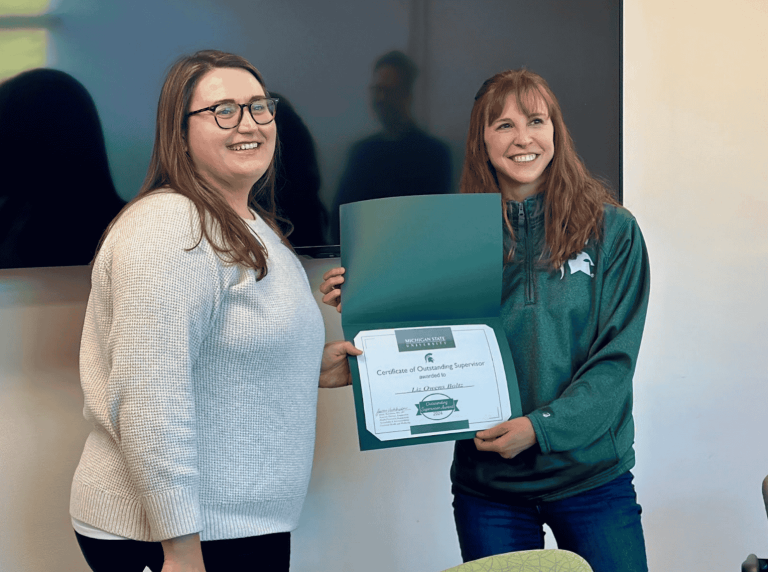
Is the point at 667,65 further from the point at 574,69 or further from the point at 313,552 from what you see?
the point at 313,552

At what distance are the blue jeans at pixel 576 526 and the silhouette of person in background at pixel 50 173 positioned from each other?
1018mm

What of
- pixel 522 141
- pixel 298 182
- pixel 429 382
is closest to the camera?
pixel 429 382

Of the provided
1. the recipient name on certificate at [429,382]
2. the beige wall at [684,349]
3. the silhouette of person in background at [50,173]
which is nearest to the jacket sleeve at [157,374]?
the recipient name on certificate at [429,382]

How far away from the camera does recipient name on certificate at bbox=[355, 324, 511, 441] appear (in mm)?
1216

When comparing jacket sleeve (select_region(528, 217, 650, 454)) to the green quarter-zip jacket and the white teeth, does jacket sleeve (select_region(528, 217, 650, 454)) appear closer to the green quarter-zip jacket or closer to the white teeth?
the green quarter-zip jacket

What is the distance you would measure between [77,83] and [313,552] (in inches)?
52.9

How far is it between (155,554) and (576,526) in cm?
76

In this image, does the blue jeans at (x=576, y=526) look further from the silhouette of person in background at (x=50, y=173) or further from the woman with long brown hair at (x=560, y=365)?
the silhouette of person in background at (x=50, y=173)

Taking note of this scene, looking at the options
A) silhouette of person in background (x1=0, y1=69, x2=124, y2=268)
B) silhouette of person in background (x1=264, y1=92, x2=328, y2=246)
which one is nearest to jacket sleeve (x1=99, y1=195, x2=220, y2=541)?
silhouette of person in background (x1=0, y1=69, x2=124, y2=268)

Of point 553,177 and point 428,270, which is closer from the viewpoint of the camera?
point 428,270

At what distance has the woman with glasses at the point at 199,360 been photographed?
36.6 inches

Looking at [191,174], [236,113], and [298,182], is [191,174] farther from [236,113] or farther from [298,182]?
[298,182]

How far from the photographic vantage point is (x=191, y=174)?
1.12 m

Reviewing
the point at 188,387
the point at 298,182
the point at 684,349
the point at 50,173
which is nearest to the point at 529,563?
the point at 188,387
